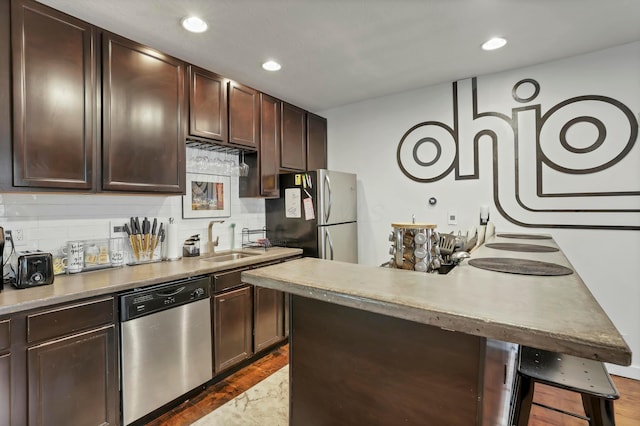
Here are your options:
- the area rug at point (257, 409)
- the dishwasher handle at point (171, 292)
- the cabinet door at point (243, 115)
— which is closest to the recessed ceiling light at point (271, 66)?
the cabinet door at point (243, 115)

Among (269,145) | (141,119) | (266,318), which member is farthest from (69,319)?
(269,145)

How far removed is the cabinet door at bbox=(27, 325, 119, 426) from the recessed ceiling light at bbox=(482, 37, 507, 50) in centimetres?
322

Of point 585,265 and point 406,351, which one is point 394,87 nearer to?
point 585,265

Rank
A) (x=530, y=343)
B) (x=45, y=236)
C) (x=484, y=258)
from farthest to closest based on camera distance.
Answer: (x=45, y=236) → (x=484, y=258) → (x=530, y=343)

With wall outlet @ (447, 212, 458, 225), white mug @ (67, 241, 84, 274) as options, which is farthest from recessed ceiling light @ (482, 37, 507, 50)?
white mug @ (67, 241, 84, 274)

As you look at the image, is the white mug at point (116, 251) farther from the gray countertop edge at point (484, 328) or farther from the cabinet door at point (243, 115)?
the gray countertop edge at point (484, 328)

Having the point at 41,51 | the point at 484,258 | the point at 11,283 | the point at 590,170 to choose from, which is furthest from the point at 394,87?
the point at 11,283

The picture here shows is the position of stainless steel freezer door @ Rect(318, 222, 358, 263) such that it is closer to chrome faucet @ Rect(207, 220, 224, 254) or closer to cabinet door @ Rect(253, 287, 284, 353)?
cabinet door @ Rect(253, 287, 284, 353)

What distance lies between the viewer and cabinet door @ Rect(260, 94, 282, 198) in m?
3.14

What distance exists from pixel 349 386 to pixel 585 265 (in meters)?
2.57

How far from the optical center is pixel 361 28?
208 cm

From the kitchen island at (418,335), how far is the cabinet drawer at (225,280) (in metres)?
1.26

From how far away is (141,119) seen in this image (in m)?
2.18

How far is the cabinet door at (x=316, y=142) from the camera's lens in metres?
3.75
